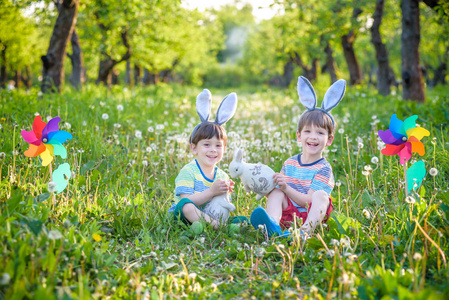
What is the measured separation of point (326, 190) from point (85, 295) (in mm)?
1973

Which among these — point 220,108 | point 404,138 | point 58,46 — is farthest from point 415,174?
point 58,46

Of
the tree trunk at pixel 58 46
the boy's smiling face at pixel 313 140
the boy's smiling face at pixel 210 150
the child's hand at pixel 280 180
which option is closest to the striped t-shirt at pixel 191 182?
the boy's smiling face at pixel 210 150

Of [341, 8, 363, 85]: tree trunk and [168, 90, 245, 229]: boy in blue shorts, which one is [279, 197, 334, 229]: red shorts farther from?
[341, 8, 363, 85]: tree trunk

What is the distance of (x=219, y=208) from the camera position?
313 centimetres

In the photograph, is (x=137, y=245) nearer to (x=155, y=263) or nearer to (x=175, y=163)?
(x=155, y=263)

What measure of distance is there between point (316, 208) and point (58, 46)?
258 inches

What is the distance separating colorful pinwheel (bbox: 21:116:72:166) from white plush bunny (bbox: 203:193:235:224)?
3.90 ft

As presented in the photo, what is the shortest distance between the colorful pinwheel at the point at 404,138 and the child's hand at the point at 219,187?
1.23 metres

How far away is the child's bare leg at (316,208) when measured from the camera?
9.50 feet

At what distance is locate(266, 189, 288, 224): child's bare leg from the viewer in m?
3.11

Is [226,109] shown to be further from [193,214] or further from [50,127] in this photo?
[50,127]

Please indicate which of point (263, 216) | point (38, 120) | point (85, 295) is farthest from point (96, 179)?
point (85, 295)

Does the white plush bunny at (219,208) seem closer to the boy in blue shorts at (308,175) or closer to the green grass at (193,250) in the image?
the green grass at (193,250)

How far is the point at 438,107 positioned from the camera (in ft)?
18.5
